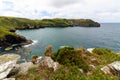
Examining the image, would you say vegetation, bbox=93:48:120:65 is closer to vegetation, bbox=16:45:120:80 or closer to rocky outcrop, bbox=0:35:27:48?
vegetation, bbox=16:45:120:80

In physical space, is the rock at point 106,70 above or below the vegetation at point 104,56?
above

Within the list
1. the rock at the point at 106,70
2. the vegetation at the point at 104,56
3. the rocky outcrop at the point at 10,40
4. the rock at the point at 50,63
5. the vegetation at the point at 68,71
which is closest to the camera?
the vegetation at the point at 68,71

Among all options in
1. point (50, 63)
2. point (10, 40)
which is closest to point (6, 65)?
point (50, 63)

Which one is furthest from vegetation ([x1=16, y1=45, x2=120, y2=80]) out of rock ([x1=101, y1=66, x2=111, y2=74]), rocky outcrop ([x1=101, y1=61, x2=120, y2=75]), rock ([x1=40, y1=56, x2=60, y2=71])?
rocky outcrop ([x1=101, y1=61, x2=120, y2=75])

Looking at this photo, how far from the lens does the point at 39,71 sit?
62.2ft

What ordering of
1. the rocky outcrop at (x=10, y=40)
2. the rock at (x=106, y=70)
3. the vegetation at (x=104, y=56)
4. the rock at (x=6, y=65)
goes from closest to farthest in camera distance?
1. the rock at (x=6, y=65)
2. the rock at (x=106, y=70)
3. the vegetation at (x=104, y=56)
4. the rocky outcrop at (x=10, y=40)

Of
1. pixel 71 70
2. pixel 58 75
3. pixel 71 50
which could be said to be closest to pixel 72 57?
pixel 71 50

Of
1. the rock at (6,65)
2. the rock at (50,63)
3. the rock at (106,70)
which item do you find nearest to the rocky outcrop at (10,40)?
the rock at (6,65)

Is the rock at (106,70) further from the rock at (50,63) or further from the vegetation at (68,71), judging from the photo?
the rock at (50,63)

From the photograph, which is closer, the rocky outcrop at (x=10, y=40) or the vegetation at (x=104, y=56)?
the vegetation at (x=104, y=56)

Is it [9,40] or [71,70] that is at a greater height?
[71,70]

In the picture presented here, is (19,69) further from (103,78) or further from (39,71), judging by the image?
(103,78)

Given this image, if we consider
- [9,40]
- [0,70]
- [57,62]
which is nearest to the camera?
[0,70]

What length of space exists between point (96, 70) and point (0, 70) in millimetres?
11208
